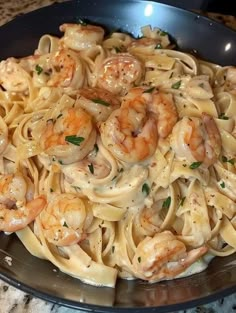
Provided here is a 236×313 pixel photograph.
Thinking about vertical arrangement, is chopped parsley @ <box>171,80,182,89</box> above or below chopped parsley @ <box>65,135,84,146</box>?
below

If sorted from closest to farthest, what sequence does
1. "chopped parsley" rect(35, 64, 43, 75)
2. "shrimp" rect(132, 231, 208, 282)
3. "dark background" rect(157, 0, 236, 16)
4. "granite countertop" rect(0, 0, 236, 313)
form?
"shrimp" rect(132, 231, 208, 282), "granite countertop" rect(0, 0, 236, 313), "chopped parsley" rect(35, 64, 43, 75), "dark background" rect(157, 0, 236, 16)

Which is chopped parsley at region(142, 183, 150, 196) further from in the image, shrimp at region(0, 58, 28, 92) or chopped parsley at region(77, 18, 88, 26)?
chopped parsley at region(77, 18, 88, 26)

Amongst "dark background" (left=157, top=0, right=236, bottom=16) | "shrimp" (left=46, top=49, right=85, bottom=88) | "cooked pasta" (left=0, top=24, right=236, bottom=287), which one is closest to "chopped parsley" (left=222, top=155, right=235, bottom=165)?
"cooked pasta" (left=0, top=24, right=236, bottom=287)

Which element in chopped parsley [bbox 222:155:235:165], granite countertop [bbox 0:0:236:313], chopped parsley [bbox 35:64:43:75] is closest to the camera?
granite countertop [bbox 0:0:236:313]

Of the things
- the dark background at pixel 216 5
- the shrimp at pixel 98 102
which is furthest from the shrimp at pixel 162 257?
the dark background at pixel 216 5

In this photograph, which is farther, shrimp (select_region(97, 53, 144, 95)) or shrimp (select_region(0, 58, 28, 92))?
shrimp (select_region(0, 58, 28, 92))

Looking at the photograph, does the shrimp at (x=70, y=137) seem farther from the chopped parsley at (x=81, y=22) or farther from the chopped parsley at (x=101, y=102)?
the chopped parsley at (x=81, y=22)
